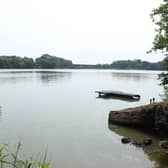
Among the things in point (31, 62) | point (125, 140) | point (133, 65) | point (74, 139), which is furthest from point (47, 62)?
point (125, 140)

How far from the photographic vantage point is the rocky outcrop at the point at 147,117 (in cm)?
1537

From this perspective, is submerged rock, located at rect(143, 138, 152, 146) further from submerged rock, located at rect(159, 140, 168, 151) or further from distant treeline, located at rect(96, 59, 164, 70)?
distant treeline, located at rect(96, 59, 164, 70)

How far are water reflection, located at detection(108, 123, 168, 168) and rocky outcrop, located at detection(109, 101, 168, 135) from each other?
461 mm

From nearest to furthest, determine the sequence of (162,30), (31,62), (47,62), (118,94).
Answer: (162,30) → (118,94) → (31,62) → (47,62)

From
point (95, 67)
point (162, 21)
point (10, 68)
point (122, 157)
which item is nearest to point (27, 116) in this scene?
point (122, 157)

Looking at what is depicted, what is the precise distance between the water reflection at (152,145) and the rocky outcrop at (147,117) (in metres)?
0.46

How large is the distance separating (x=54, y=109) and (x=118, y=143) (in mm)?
10848

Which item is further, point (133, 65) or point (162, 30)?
point (133, 65)

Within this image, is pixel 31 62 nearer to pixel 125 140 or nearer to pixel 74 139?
pixel 74 139

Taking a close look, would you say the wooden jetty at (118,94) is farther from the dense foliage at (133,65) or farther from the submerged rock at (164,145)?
the dense foliage at (133,65)

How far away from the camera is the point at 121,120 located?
17.8m

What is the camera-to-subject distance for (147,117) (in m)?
16.5

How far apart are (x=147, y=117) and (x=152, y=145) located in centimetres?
331

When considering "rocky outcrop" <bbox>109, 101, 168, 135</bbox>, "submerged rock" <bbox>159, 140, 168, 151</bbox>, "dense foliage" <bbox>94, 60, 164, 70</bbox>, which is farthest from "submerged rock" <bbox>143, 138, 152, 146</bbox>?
"dense foliage" <bbox>94, 60, 164, 70</bbox>
